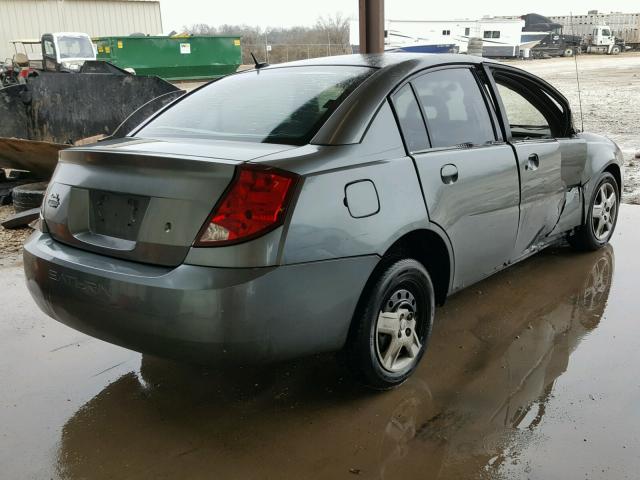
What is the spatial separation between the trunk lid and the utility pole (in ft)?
16.6

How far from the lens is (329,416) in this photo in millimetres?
2941

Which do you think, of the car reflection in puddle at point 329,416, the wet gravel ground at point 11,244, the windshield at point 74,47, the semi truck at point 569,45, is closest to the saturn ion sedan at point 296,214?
the car reflection in puddle at point 329,416

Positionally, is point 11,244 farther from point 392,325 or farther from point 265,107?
point 392,325

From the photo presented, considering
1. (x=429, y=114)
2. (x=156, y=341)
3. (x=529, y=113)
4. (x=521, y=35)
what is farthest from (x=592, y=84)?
(x=521, y=35)

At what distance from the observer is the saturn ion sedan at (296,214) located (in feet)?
8.17

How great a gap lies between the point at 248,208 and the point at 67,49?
21735 mm

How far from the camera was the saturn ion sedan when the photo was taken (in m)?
2.49

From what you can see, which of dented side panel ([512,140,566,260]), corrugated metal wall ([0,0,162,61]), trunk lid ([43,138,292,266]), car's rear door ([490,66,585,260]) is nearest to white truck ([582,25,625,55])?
corrugated metal wall ([0,0,162,61])

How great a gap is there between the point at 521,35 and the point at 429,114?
4875 centimetres

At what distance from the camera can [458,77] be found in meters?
3.68

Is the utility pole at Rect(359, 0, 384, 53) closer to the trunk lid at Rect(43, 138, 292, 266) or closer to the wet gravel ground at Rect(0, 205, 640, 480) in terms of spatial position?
the wet gravel ground at Rect(0, 205, 640, 480)

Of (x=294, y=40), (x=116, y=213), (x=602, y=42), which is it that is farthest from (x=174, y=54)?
(x=602, y=42)

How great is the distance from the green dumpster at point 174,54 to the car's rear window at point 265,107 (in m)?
27.0

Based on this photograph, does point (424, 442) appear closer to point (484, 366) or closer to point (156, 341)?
point (484, 366)
